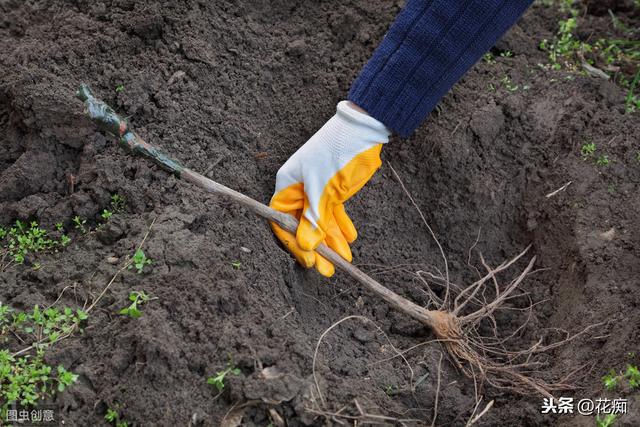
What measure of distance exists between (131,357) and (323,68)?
155 cm

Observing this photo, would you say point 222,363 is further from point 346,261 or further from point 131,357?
point 346,261

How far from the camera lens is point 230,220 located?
247 centimetres

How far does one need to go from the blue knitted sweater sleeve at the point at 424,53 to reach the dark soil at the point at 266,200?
36 centimetres

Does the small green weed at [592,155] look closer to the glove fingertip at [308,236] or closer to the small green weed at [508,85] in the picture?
the small green weed at [508,85]

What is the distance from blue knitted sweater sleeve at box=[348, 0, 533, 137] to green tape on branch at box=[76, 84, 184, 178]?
733 millimetres

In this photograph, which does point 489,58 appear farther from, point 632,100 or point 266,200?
point 266,200

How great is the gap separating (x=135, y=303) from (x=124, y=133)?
27.6 inches

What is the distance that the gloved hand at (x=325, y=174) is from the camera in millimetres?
2586

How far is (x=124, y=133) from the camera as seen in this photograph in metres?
2.48

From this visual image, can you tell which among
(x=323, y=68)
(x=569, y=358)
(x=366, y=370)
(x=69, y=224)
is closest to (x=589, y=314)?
(x=569, y=358)

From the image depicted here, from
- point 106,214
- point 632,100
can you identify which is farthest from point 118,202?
point 632,100

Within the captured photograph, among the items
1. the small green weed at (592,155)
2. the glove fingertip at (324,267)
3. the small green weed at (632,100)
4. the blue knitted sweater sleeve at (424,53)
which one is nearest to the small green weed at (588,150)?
the small green weed at (592,155)

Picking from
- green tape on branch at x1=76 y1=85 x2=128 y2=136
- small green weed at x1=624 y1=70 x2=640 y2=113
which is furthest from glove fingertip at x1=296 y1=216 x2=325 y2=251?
small green weed at x1=624 y1=70 x2=640 y2=113

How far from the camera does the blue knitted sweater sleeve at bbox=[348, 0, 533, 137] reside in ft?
7.95
